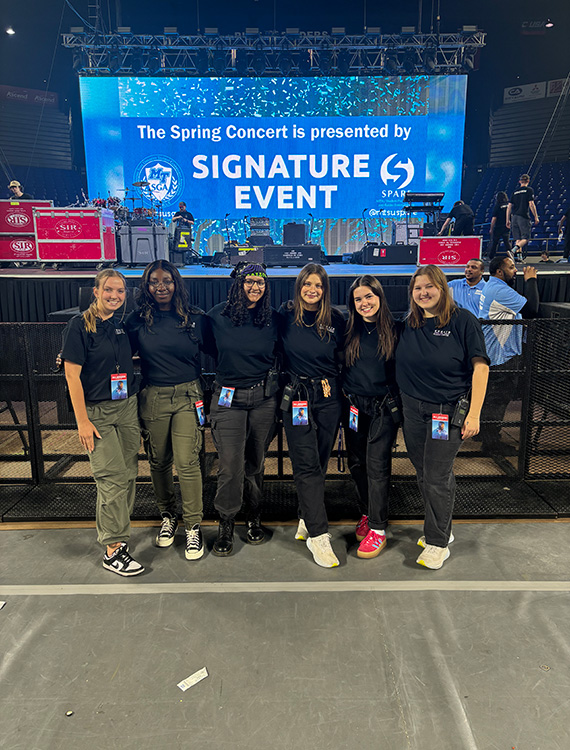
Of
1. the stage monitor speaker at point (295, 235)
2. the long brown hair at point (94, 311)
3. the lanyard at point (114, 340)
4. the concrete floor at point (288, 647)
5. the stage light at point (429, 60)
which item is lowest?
the concrete floor at point (288, 647)

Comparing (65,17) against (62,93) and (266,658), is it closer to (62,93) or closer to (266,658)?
(62,93)

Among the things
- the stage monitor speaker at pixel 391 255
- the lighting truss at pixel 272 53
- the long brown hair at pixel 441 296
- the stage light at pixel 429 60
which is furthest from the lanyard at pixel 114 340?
the stage light at pixel 429 60

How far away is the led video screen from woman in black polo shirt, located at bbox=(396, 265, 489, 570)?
11.6 meters

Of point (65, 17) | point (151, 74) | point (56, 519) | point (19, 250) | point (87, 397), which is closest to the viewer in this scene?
point (87, 397)

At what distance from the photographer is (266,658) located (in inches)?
85.8

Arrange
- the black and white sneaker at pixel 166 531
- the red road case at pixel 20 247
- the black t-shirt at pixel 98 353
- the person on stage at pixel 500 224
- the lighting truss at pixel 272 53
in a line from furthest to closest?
1. the lighting truss at pixel 272 53
2. the person on stage at pixel 500 224
3. the red road case at pixel 20 247
4. the black and white sneaker at pixel 166 531
5. the black t-shirt at pixel 98 353

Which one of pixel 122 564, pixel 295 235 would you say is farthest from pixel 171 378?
pixel 295 235

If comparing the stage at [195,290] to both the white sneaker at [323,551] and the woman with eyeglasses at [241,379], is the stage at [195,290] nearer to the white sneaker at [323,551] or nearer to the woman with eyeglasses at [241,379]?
the woman with eyeglasses at [241,379]

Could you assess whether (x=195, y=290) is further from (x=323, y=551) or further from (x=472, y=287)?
(x=323, y=551)

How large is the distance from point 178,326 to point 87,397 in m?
0.58

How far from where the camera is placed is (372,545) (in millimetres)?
2922

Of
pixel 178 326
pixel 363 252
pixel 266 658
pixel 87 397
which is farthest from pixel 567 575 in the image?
pixel 363 252

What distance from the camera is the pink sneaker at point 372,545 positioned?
290cm

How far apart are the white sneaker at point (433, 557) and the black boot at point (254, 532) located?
0.90 meters
